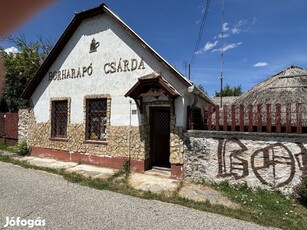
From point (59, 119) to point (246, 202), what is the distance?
9.41 m

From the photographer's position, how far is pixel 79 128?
11.6m

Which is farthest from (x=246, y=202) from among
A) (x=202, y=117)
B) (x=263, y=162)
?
(x=202, y=117)

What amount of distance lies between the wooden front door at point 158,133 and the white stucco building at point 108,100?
0.13 feet

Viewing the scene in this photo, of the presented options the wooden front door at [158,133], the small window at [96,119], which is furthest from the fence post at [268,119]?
the small window at [96,119]

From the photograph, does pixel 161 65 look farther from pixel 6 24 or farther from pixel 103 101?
pixel 6 24

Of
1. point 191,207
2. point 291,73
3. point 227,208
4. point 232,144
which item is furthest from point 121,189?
point 291,73

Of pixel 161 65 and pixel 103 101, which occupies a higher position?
pixel 161 65

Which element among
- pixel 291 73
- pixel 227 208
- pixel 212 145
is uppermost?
pixel 291 73

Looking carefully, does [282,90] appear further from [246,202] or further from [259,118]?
[246,202]

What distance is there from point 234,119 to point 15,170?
27.0 feet

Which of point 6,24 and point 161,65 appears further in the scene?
point 161,65

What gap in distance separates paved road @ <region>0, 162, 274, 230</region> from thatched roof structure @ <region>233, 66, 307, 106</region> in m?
4.18

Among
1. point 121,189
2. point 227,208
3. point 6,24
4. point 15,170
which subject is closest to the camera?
point 6,24

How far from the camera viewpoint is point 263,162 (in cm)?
743
